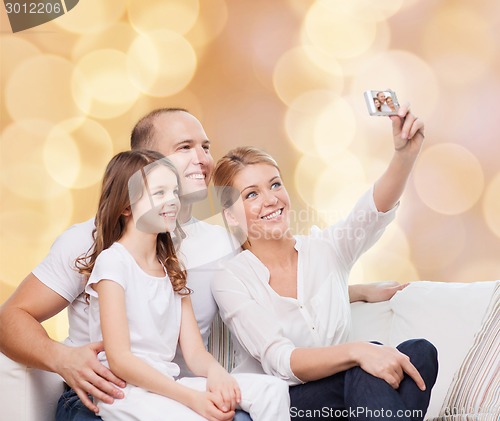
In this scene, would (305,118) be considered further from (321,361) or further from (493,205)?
(321,361)

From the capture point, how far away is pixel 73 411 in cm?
138

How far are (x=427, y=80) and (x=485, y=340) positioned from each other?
4.78 ft

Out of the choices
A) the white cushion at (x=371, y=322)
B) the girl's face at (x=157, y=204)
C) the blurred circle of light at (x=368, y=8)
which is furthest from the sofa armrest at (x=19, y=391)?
the blurred circle of light at (x=368, y=8)

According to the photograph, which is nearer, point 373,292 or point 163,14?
point 373,292

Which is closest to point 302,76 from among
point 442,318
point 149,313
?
point 442,318

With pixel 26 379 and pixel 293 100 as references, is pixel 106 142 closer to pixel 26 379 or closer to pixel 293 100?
pixel 293 100

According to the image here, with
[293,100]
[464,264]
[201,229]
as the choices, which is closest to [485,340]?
[201,229]

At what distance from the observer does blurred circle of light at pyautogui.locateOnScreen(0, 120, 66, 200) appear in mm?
2598

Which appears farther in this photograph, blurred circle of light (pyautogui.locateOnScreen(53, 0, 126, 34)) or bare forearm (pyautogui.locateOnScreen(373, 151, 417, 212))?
blurred circle of light (pyautogui.locateOnScreen(53, 0, 126, 34))

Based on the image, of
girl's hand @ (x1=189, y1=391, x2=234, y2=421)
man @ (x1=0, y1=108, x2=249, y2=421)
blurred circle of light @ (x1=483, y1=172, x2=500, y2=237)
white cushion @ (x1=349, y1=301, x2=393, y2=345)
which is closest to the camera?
girl's hand @ (x1=189, y1=391, x2=234, y2=421)

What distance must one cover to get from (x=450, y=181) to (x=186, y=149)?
4.48ft

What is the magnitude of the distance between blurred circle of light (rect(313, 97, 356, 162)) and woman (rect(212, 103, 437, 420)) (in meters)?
1.04

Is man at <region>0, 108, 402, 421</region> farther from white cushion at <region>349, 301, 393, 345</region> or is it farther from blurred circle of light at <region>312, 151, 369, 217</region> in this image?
blurred circle of light at <region>312, 151, 369, 217</region>

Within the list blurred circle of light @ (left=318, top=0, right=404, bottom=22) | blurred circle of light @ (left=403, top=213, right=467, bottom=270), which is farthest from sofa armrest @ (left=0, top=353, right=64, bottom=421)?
blurred circle of light @ (left=318, top=0, right=404, bottom=22)
